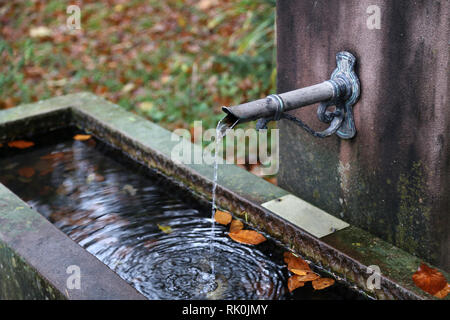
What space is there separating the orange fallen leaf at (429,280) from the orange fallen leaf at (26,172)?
7.30ft

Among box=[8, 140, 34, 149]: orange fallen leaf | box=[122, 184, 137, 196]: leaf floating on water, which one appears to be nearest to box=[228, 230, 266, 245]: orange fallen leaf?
box=[122, 184, 137, 196]: leaf floating on water

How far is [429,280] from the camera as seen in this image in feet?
6.52

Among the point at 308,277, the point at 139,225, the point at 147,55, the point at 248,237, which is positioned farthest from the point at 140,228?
the point at 147,55

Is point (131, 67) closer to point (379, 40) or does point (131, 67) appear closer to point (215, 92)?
point (215, 92)

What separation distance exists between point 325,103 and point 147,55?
4.09 metres

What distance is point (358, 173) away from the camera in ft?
7.70

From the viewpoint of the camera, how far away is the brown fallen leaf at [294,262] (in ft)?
7.60

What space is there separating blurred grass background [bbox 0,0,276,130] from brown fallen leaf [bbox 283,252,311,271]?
92.0 inches

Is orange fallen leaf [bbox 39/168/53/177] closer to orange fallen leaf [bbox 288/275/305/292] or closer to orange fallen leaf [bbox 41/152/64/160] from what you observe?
orange fallen leaf [bbox 41/152/64/160]

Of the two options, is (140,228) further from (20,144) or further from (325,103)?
(20,144)

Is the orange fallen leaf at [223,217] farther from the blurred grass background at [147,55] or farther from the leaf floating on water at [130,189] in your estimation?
the blurred grass background at [147,55]

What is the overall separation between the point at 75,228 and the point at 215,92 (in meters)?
2.67

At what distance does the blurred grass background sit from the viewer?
16.0 feet

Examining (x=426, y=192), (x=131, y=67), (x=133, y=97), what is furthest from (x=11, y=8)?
(x=426, y=192)
